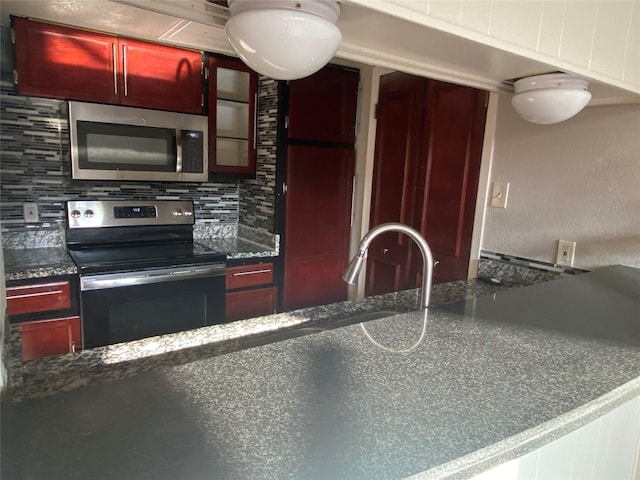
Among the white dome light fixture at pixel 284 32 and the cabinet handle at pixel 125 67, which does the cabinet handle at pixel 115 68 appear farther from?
the white dome light fixture at pixel 284 32

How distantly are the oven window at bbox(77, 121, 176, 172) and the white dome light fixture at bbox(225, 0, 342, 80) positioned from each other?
1668 mm

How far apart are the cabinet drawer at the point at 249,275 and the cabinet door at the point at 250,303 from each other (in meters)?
0.04

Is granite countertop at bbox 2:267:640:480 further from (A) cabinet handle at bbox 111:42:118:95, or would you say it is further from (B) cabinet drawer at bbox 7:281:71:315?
(A) cabinet handle at bbox 111:42:118:95

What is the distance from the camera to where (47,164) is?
230cm

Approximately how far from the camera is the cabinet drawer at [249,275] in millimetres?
2486

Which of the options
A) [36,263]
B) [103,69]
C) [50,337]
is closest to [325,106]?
[103,69]

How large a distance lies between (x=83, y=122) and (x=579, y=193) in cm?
231

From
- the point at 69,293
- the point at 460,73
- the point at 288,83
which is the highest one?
the point at 288,83

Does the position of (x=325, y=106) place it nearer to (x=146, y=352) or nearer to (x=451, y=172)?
(x=451, y=172)

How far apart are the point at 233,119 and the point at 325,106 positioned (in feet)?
2.00

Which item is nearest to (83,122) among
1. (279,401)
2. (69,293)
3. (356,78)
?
(69,293)

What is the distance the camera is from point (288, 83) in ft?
8.45

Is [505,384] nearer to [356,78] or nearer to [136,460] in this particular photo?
[136,460]

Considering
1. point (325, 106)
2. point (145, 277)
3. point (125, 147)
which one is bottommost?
point (145, 277)
